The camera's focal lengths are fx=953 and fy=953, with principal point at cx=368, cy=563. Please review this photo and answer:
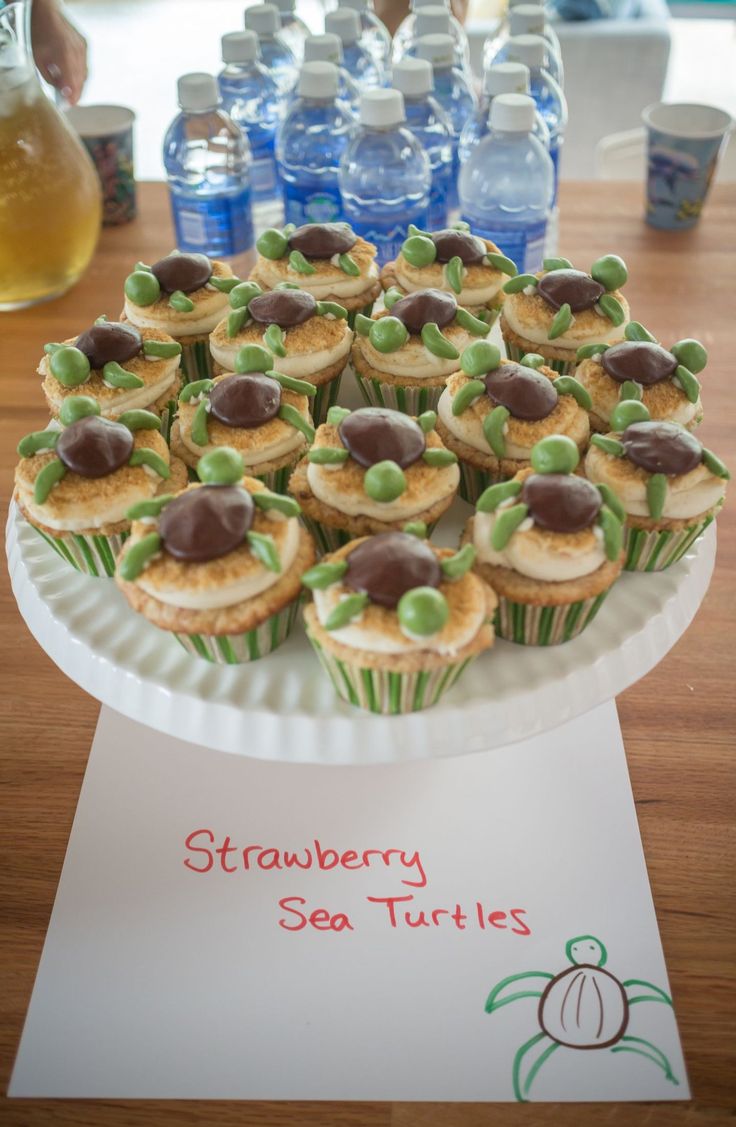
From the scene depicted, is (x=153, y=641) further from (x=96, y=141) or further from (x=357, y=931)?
(x=96, y=141)

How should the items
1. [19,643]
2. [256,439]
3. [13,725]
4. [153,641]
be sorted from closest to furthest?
1. [153,641]
2. [256,439]
3. [13,725]
4. [19,643]

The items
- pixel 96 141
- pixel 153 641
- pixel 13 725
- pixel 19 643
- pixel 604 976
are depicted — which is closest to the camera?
pixel 604 976

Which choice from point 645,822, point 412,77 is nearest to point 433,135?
point 412,77

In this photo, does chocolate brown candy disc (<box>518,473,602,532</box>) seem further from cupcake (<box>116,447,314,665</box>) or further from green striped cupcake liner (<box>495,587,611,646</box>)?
cupcake (<box>116,447,314,665</box>)

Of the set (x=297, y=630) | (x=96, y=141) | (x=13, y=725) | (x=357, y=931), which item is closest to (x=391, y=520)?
(x=297, y=630)

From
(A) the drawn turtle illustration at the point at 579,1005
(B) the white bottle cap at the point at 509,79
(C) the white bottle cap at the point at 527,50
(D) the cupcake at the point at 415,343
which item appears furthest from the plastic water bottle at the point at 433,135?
(A) the drawn turtle illustration at the point at 579,1005

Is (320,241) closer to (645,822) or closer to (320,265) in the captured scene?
(320,265)

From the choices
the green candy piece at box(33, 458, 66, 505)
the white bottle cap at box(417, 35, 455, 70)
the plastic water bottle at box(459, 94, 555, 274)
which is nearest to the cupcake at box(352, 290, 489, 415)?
the green candy piece at box(33, 458, 66, 505)

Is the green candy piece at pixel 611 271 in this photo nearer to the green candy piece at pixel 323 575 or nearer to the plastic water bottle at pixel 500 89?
the plastic water bottle at pixel 500 89
